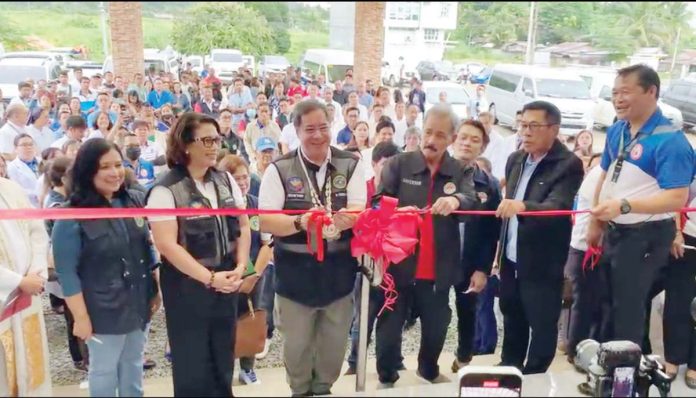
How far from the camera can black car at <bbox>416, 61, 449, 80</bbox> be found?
22.3 ft

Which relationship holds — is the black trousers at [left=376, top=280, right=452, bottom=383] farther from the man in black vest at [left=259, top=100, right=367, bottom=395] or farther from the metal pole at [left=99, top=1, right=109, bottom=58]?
the metal pole at [left=99, top=1, right=109, bottom=58]

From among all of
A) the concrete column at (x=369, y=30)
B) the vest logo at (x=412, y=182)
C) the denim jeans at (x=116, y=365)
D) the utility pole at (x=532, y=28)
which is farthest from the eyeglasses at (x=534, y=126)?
the utility pole at (x=532, y=28)

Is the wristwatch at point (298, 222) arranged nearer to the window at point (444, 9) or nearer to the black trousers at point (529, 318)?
the black trousers at point (529, 318)

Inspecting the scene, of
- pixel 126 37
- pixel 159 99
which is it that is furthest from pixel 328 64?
pixel 126 37

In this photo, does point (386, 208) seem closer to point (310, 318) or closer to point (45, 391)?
point (310, 318)

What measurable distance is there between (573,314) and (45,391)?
238 centimetres

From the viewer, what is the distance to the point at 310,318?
2.22 m

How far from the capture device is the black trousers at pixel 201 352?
1.98 m

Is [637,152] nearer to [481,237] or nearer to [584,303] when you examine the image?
[481,237]

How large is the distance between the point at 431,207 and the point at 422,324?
21.4 inches

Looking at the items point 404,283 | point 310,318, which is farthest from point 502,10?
point 310,318

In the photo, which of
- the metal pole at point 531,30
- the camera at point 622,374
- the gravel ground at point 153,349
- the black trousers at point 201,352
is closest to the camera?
the camera at point 622,374

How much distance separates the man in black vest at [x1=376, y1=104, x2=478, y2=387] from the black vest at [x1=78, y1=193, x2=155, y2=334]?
972 mm

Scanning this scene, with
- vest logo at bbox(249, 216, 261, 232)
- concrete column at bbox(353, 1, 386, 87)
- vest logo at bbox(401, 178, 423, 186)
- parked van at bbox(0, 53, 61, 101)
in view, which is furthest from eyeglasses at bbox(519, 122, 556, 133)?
parked van at bbox(0, 53, 61, 101)
